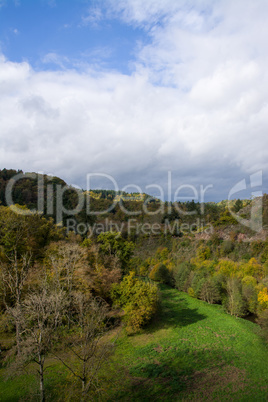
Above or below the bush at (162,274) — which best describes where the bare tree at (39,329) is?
above

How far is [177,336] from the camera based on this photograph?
22516 millimetres

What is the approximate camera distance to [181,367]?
1742 centimetres

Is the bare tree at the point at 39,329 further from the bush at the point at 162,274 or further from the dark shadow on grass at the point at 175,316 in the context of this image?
the bush at the point at 162,274

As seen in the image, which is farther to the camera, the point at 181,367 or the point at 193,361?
the point at 193,361

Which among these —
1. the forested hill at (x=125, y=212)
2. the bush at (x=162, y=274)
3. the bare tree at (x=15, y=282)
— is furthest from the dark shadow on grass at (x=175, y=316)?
the forested hill at (x=125, y=212)

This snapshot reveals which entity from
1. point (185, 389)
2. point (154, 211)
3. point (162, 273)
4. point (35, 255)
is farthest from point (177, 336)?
point (154, 211)

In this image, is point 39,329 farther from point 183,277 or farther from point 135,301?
point 183,277

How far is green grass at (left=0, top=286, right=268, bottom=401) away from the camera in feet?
46.6

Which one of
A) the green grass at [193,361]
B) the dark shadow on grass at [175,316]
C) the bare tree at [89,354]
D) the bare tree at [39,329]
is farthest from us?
the dark shadow on grass at [175,316]

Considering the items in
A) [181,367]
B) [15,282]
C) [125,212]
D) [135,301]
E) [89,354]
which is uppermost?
[125,212]

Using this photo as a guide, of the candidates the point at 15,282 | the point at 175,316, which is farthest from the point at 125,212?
the point at 15,282

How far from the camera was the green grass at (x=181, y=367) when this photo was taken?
46.6 feet

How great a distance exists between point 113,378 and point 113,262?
17.0m

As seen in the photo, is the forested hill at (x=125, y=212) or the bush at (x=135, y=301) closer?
the bush at (x=135, y=301)
